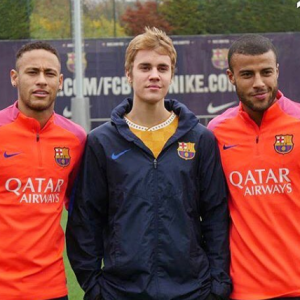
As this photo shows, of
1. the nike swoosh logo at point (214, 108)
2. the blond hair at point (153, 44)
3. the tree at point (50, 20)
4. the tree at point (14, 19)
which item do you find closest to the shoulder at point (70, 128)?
the blond hair at point (153, 44)

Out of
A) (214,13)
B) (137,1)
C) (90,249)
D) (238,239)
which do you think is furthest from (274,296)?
(137,1)

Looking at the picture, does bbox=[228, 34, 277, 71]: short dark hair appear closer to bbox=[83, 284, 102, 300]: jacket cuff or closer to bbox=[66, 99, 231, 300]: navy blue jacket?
bbox=[66, 99, 231, 300]: navy blue jacket

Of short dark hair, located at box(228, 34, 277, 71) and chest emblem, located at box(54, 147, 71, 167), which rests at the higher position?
short dark hair, located at box(228, 34, 277, 71)

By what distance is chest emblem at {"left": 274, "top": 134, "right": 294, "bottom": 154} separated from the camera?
379 centimetres

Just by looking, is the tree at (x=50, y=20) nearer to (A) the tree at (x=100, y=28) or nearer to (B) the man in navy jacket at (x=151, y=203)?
(A) the tree at (x=100, y=28)

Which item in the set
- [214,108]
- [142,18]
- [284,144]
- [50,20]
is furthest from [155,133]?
[142,18]

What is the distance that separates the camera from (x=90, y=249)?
382cm

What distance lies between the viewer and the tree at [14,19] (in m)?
21.5

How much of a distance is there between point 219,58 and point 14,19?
18.6 feet

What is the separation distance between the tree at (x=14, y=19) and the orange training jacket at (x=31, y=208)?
17.9 metres

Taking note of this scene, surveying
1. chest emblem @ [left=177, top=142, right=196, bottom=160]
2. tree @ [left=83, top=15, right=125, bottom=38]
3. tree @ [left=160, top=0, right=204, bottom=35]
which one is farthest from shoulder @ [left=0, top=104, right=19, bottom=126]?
tree @ [left=160, top=0, right=204, bottom=35]

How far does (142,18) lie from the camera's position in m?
23.3

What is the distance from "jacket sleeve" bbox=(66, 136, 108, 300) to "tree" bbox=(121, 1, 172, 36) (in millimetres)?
19270

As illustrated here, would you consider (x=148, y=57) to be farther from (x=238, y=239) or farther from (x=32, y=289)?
(x=32, y=289)
